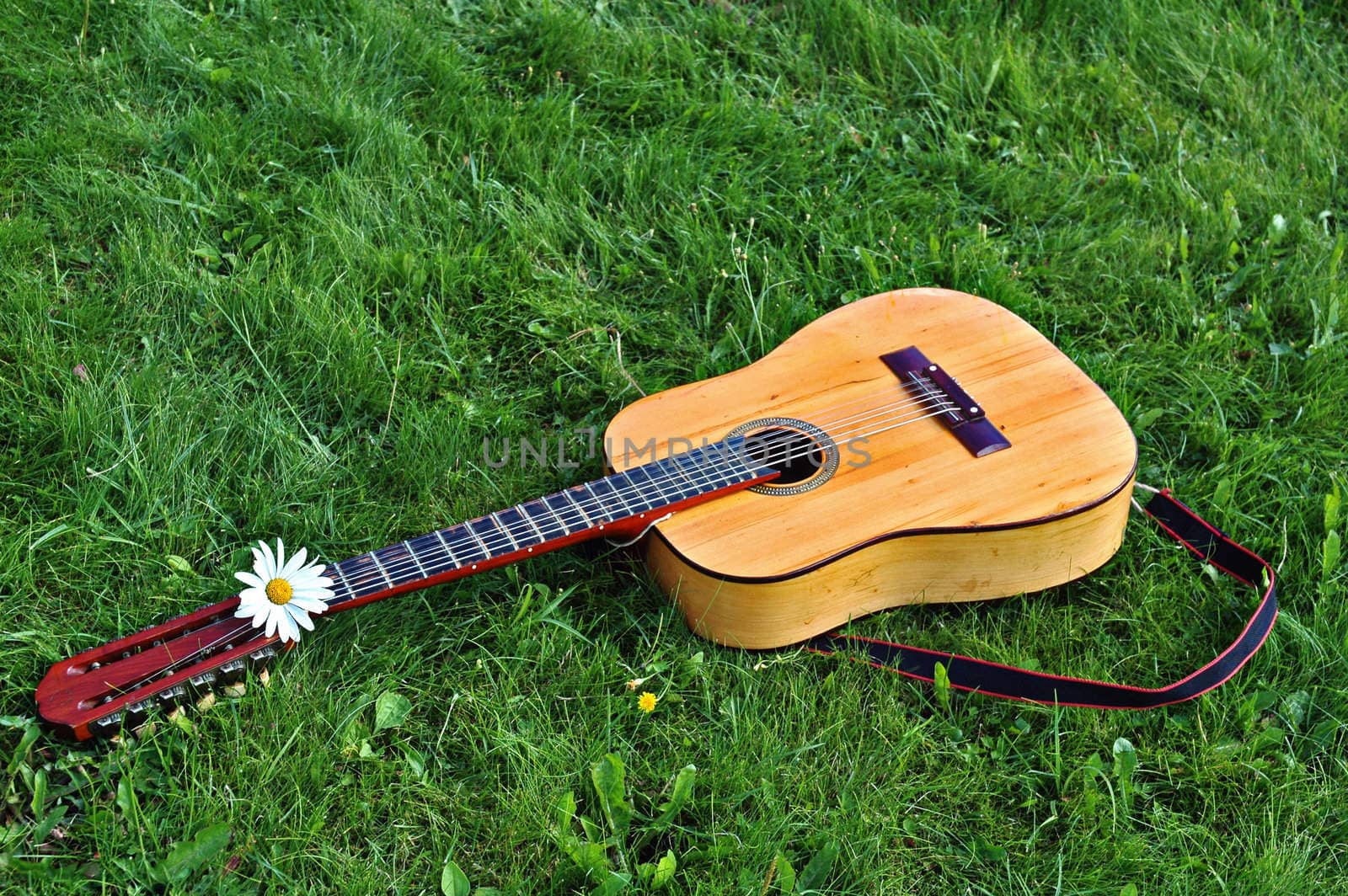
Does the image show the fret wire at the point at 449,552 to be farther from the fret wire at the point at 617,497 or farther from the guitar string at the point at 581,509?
the fret wire at the point at 617,497

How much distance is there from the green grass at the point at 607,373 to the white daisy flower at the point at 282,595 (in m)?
0.16

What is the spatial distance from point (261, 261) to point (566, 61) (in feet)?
3.89

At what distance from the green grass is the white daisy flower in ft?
0.54

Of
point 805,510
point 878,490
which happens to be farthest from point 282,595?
point 878,490

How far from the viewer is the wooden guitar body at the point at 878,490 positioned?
2.30 m

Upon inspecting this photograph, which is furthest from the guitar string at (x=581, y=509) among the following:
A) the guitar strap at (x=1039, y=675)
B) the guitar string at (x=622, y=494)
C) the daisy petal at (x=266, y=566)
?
the guitar strap at (x=1039, y=675)

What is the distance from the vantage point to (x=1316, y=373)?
10.1 ft

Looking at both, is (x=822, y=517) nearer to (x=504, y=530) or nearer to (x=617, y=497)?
(x=617, y=497)

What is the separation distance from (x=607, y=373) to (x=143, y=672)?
4.30 feet

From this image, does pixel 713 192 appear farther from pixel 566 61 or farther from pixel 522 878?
pixel 522 878

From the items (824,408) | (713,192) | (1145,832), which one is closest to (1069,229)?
(713,192)

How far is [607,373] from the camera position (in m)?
A: 2.91

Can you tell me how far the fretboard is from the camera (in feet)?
7.09

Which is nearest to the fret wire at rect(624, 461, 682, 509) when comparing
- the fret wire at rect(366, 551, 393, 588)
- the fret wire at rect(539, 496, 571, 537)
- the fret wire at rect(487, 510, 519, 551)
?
the fret wire at rect(539, 496, 571, 537)
